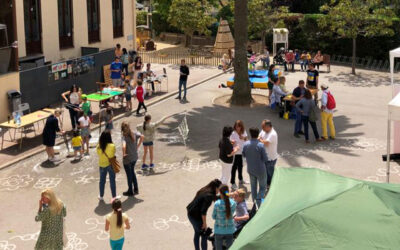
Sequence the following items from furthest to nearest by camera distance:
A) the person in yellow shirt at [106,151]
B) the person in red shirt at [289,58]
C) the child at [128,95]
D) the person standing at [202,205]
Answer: the person in red shirt at [289,58] < the child at [128,95] < the person in yellow shirt at [106,151] < the person standing at [202,205]

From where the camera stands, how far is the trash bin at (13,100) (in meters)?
20.6

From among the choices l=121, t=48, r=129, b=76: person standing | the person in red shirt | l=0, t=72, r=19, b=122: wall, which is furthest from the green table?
the person in red shirt

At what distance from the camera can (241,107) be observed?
895 inches

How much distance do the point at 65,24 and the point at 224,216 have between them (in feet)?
65.7

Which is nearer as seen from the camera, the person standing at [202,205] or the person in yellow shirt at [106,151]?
the person standing at [202,205]

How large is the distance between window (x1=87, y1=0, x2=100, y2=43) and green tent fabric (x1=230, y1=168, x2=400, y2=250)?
22.2m

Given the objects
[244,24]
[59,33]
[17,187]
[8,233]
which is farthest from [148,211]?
[59,33]

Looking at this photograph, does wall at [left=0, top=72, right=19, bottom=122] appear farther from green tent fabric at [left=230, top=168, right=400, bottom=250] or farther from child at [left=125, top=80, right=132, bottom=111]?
green tent fabric at [left=230, top=168, right=400, bottom=250]

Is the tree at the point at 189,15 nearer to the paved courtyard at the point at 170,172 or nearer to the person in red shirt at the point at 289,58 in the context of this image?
the person in red shirt at the point at 289,58

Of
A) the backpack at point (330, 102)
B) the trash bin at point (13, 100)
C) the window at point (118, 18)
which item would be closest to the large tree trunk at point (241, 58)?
the backpack at point (330, 102)

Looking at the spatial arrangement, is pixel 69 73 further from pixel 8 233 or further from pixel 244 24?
pixel 8 233

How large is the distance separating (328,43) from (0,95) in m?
22.9

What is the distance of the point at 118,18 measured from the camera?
3200 cm

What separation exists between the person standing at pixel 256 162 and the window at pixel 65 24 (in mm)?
17090
